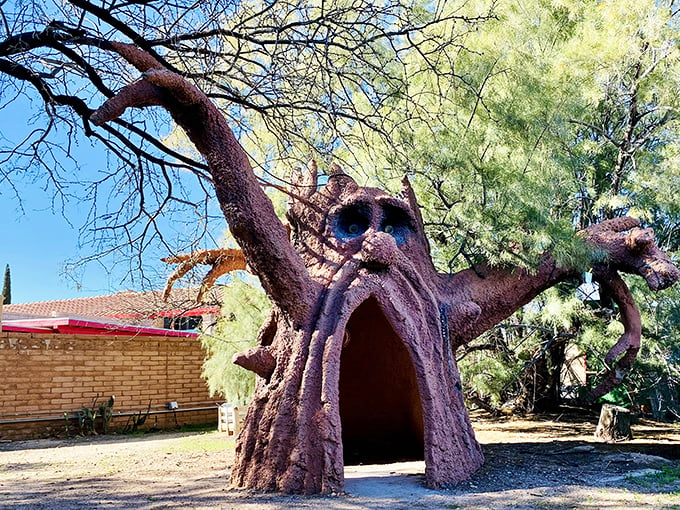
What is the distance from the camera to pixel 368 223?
7559 millimetres

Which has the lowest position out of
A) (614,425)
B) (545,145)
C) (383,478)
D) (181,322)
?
(383,478)

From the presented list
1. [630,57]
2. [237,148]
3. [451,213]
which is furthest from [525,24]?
[237,148]

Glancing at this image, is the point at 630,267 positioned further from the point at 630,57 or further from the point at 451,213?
the point at 630,57

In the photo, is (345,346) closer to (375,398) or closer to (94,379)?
(375,398)

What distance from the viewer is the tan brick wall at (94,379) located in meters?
12.2

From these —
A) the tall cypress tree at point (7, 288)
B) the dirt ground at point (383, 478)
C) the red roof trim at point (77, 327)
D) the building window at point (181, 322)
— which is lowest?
the dirt ground at point (383, 478)

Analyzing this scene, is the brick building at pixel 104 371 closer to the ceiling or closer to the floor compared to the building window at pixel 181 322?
closer to the floor

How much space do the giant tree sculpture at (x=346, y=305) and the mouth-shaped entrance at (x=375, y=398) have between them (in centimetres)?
2

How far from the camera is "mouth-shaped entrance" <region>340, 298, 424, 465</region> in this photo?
872 centimetres

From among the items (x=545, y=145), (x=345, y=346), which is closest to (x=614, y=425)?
(x=345, y=346)

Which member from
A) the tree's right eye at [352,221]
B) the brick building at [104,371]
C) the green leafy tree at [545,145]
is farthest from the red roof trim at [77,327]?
the green leafy tree at [545,145]

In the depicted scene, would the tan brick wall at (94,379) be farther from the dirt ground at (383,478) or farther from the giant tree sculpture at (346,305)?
the giant tree sculpture at (346,305)

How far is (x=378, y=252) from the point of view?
22.1 feet

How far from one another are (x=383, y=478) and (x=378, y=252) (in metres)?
2.47
